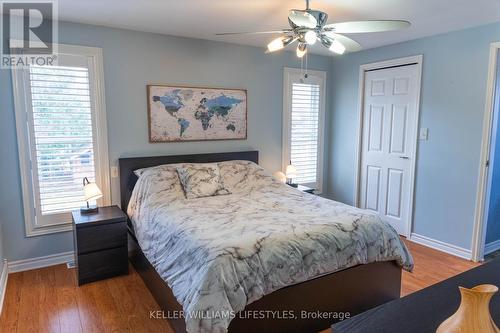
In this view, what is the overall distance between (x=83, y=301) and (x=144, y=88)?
2.17 meters

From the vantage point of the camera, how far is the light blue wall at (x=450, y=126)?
3404mm

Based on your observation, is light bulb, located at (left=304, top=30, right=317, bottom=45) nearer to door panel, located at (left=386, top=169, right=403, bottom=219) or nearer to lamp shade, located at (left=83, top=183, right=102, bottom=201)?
lamp shade, located at (left=83, top=183, right=102, bottom=201)

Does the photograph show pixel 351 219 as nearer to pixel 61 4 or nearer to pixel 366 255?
pixel 366 255

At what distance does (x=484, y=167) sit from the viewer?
3.37 m

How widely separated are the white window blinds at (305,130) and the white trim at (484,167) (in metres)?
Result: 2.13

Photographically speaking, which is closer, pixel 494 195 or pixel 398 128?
pixel 494 195

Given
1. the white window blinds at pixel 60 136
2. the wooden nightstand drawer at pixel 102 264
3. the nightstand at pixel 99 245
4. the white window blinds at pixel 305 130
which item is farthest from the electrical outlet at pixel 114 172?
the white window blinds at pixel 305 130

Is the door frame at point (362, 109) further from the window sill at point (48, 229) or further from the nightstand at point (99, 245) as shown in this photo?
the window sill at point (48, 229)

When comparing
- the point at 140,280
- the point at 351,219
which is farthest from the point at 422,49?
the point at 140,280

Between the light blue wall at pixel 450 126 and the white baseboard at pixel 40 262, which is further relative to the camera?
the light blue wall at pixel 450 126

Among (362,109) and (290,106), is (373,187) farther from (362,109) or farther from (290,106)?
(290,106)

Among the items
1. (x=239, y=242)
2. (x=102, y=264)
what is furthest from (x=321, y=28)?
(x=102, y=264)

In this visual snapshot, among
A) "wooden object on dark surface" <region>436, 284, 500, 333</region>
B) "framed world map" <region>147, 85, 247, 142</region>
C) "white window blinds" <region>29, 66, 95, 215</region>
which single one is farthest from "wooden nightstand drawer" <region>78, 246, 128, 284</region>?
"wooden object on dark surface" <region>436, 284, 500, 333</region>

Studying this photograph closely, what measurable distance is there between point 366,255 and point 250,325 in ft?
3.25
